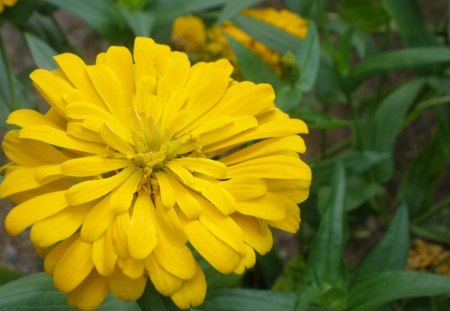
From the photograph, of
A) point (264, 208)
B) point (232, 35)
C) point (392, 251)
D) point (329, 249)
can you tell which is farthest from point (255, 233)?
point (232, 35)

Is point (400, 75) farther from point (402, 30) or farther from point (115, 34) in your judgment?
point (115, 34)

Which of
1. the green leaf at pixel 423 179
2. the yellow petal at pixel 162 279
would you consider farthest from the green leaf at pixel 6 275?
the green leaf at pixel 423 179

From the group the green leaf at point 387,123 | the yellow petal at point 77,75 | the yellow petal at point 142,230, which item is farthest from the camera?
the green leaf at point 387,123

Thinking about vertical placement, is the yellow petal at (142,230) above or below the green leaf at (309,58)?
above

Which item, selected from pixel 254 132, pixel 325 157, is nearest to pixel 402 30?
pixel 325 157

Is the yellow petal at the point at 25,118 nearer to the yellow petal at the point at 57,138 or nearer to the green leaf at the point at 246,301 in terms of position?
the yellow petal at the point at 57,138

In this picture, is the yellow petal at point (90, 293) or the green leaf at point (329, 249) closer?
the yellow petal at point (90, 293)

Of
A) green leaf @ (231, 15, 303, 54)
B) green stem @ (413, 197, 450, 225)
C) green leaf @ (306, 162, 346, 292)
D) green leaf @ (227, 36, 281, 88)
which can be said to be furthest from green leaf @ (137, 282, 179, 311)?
green stem @ (413, 197, 450, 225)
